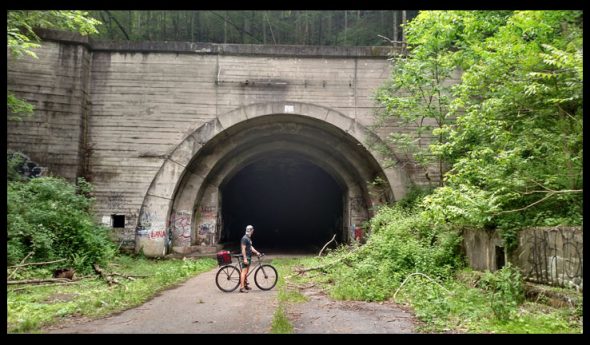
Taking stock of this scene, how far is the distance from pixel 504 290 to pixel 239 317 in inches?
153

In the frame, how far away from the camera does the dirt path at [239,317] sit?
5793 mm

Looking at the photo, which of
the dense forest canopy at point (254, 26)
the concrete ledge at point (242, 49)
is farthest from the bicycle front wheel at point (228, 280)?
the dense forest canopy at point (254, 26)

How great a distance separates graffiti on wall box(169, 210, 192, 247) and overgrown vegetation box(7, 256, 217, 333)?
9.88 ft

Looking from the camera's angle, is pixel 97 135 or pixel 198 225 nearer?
pixel 97 135

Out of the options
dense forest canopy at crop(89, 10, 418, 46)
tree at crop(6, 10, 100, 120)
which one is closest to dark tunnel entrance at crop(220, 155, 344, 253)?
dense forest canopy at crop(89, 10, 418, 46)

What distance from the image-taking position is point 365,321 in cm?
627

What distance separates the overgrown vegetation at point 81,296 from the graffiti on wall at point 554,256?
20.7 ft

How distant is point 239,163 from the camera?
685 inches

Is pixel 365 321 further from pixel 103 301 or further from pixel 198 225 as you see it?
pixel 198 225

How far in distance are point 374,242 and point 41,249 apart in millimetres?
7557

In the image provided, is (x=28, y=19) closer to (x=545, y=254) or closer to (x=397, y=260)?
(x=397, y=260)

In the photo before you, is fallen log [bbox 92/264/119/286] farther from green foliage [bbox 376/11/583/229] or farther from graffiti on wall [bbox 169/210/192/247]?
green foliage [bbox 376/11/583/229]

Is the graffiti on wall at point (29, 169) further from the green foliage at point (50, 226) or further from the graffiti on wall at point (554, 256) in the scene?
the graffiti on wall at point (554, 256)
